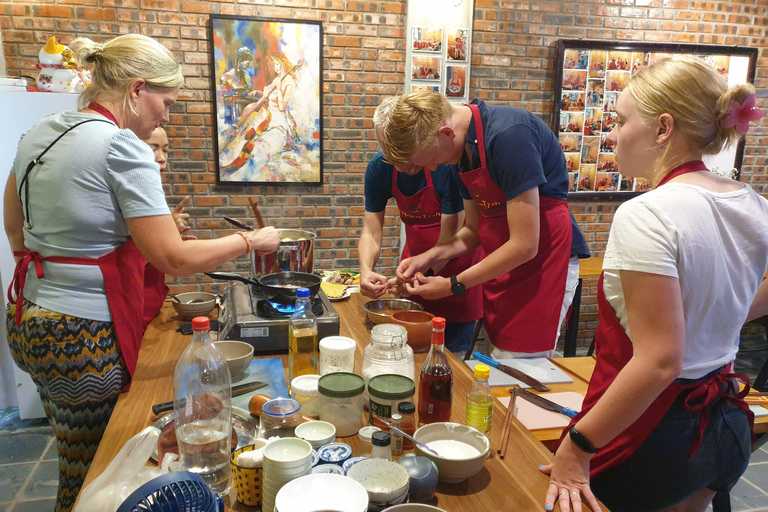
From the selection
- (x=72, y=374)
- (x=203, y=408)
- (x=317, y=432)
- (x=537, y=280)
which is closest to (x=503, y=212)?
(x=537, y=280)

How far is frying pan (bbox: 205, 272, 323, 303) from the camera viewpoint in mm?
1720

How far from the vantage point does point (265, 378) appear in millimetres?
1546

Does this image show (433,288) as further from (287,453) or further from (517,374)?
(287,453)

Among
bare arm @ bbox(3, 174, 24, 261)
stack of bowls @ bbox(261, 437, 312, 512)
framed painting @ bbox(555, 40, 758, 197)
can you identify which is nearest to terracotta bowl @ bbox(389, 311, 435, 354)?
stack of bowls @ bbox(261, 437, 312, 512)

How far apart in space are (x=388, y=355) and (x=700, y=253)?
730 millimetres

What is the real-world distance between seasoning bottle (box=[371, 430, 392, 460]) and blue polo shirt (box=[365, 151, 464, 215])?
5.24 feet

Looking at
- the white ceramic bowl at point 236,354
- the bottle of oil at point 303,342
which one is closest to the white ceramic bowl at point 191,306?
the white ceramic bowl at point 236,354

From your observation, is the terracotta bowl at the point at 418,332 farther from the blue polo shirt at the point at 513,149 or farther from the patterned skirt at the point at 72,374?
the patterned skirt at the point at 72,374

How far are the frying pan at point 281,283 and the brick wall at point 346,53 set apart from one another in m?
2.21

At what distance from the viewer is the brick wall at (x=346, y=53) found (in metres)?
3.56

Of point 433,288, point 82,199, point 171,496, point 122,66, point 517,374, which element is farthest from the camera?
point 433,288

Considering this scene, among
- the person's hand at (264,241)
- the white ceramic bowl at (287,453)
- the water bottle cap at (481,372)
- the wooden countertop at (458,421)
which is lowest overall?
the wooden countertop at (458,421)

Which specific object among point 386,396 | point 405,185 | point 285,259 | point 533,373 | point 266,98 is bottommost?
point 533,373

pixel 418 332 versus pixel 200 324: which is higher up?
pixel 200 324
